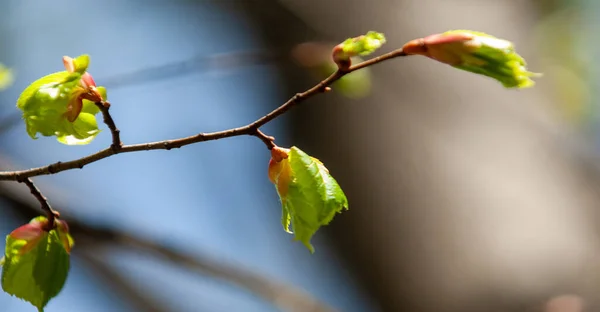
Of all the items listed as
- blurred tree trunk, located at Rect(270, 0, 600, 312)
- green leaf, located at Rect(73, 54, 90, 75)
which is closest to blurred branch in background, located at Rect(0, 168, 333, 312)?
blurred tree trunk, located at Rect(270, 0, 600, 312)

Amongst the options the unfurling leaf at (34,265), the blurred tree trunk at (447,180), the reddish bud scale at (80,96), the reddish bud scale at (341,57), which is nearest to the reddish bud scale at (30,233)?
the unfurling leaf at (34,265)

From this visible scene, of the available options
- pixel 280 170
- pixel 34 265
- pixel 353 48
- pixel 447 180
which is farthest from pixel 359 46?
pixel 447 180

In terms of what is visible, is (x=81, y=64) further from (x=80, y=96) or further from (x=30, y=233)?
(x=30, y=233)

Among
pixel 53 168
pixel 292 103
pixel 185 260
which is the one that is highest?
pixel 292 103

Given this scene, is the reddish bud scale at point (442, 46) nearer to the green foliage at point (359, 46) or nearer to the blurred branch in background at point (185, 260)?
the green foliage at point (359, 46)

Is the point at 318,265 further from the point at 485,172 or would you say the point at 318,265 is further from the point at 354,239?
the point at 485,172

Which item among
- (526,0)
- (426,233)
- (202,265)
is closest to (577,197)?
(426,233)
